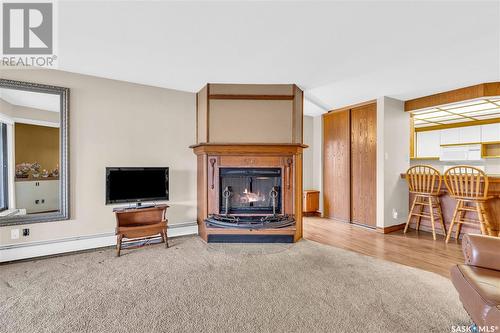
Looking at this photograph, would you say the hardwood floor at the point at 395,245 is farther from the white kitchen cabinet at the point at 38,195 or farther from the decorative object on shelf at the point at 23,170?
the decorative object on shelf at the point at 23,170

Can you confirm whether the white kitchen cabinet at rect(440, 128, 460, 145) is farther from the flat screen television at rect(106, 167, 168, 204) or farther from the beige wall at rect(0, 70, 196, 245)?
the flat screen television at rect(106, 167, 168, 204)

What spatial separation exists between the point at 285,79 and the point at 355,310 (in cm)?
271

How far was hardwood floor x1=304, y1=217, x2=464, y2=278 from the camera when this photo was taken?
2.77 meters

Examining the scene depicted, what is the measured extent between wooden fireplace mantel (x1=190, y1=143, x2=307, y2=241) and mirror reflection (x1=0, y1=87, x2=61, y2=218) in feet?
5.69

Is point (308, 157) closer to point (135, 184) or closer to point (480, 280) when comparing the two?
point (135, 184)

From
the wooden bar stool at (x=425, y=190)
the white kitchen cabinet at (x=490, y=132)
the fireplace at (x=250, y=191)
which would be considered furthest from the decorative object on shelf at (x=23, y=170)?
the white kitchen cabinet at (x=490, y=132)

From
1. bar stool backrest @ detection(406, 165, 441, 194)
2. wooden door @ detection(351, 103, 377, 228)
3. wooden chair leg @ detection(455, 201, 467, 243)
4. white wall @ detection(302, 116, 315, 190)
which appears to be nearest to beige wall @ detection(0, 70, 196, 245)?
white wall @ detection(302, 116, 315, 190)

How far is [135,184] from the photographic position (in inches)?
128

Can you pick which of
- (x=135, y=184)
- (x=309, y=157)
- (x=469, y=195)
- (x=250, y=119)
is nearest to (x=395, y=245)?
(x=469, y=195)

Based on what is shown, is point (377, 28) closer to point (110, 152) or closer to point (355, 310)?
point (355, 310)

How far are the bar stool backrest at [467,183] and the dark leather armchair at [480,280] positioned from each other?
1948 mm

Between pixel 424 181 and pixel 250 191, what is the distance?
2.70 metres

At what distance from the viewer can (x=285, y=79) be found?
3293mm

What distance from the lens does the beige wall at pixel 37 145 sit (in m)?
2.80
